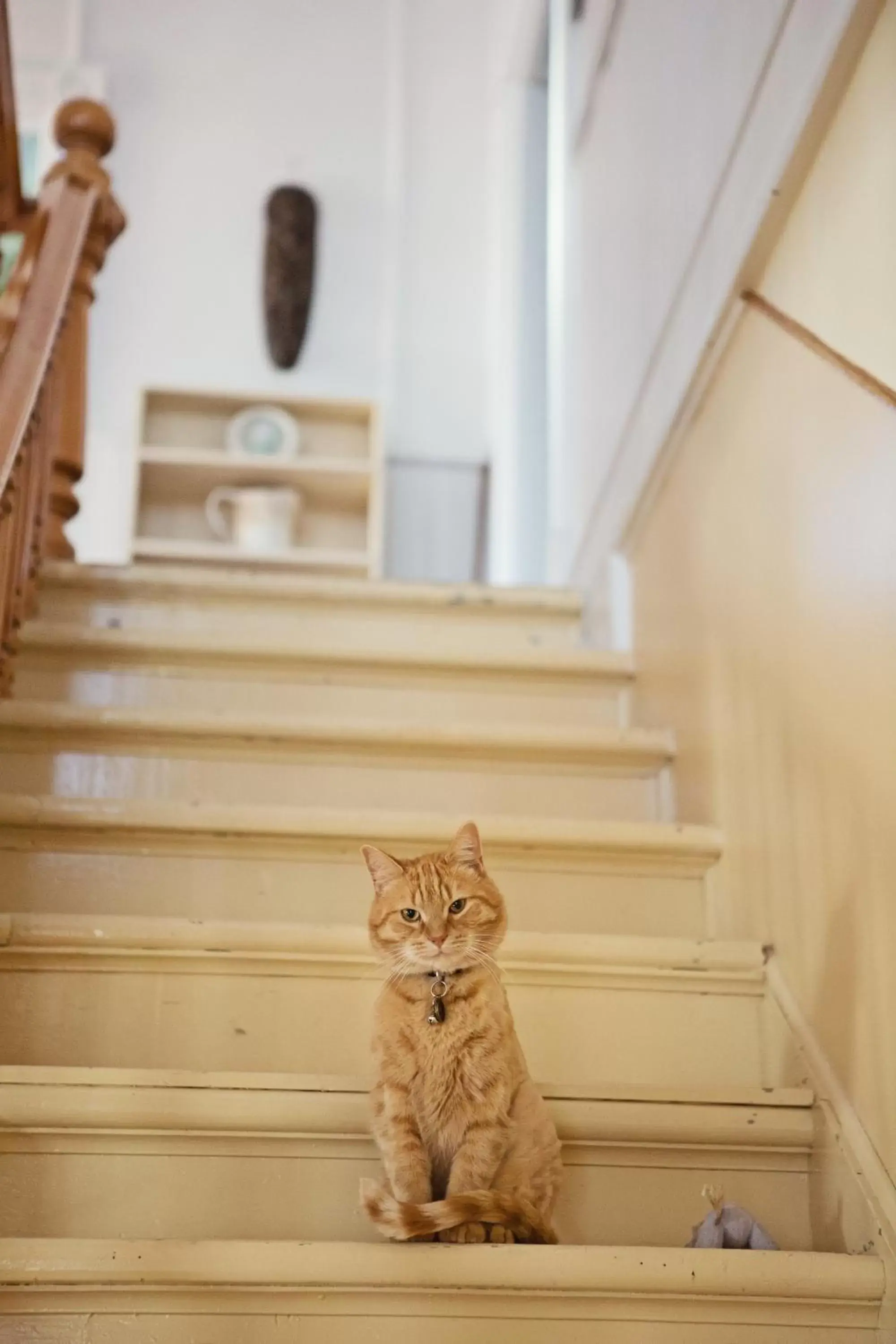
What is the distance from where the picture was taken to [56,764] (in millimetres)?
1850

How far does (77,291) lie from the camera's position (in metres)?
2.45

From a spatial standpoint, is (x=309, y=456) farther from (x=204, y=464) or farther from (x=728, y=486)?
(x=728, y=486)

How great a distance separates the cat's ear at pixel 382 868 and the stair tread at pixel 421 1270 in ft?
1.19

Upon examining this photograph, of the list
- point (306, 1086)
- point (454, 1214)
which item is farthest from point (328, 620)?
point (454, 1214)

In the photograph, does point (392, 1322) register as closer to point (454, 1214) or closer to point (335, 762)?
point (454, 1214)

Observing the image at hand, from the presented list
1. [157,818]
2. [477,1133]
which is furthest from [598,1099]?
[157,818]

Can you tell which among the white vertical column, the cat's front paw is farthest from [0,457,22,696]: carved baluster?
the white vertical column

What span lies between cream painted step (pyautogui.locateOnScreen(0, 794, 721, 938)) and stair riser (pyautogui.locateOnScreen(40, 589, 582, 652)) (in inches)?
21.3

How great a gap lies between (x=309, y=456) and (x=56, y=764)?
8.55 ft

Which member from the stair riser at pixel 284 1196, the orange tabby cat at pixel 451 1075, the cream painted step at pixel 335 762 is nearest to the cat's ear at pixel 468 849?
the orange tabby cat at pixel 451 1075

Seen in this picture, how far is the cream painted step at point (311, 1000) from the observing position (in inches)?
56.8

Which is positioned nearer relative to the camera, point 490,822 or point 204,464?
point 490,822

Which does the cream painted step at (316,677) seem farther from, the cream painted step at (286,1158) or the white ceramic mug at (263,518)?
the white ceramic mug at (263,518)

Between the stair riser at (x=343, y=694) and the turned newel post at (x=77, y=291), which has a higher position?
the turned newel post at (x=77, y=291)
